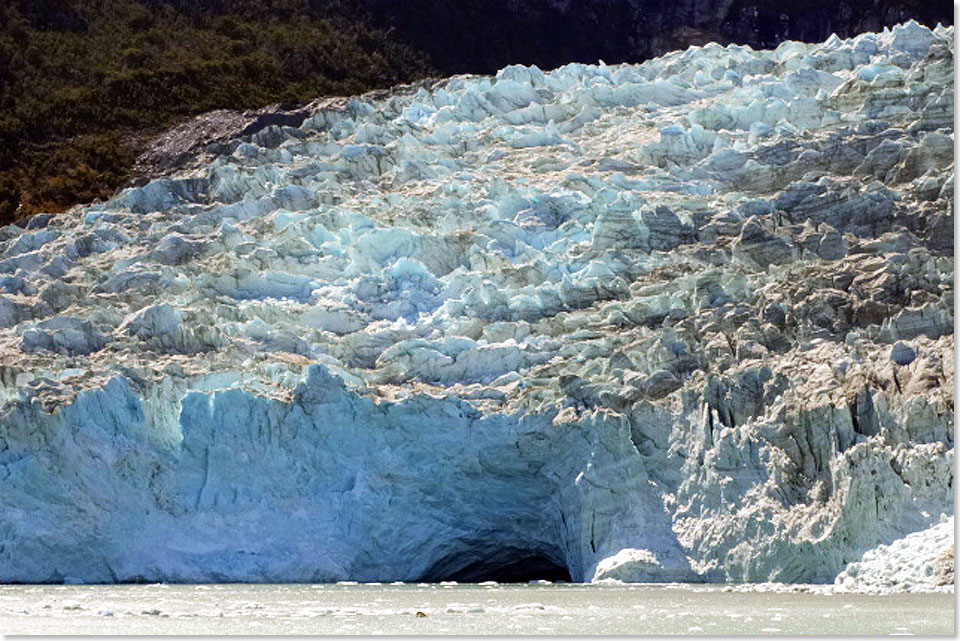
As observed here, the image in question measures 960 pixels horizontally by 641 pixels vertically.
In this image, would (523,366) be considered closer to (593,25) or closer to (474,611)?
(474,611)

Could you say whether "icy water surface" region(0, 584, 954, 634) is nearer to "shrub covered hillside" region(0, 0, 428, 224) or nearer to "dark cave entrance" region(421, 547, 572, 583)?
"dark cave entrance" region(421, 547, 572, 583)

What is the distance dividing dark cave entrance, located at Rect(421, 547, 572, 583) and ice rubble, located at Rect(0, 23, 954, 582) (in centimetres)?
10

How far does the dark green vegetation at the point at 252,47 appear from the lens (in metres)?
32.7

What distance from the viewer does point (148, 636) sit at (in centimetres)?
1388

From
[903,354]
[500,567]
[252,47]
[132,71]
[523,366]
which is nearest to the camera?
[903,354]

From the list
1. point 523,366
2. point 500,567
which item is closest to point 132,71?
point 500,567

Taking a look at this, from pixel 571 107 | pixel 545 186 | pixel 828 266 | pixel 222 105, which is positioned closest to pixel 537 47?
pixel 222 105

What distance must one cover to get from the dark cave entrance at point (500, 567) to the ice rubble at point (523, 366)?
0.10 metres

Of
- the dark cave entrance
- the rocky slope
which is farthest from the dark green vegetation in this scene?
the dark cave entrance

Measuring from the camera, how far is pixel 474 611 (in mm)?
15664

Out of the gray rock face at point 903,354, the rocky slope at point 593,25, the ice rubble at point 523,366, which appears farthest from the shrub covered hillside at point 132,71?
the gray rock face at point 903,354

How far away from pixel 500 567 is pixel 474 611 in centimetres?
641

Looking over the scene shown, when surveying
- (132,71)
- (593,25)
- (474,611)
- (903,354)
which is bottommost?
(474,611)

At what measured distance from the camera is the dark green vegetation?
107 ft
